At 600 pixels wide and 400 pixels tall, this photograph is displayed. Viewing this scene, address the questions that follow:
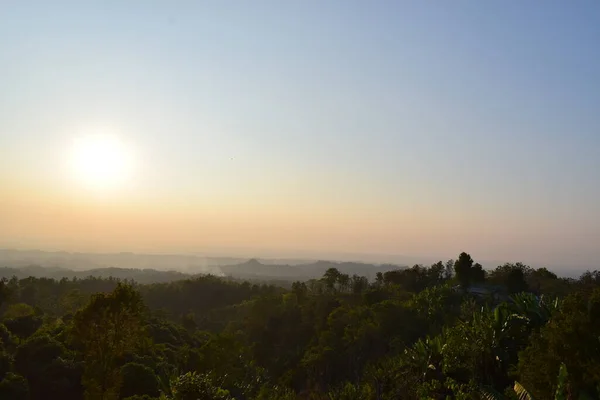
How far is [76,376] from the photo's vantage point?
39.0m

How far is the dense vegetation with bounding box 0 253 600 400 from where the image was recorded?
1842 cm

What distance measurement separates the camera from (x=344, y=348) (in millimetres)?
59688

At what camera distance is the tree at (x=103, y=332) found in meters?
27.2

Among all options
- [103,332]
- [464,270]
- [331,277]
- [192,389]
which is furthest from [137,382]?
[331,277]

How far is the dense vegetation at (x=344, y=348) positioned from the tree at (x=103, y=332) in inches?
2.6

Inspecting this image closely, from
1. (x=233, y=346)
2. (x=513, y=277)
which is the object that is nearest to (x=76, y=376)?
(x=233, y=346)

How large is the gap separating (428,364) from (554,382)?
41.8 ft

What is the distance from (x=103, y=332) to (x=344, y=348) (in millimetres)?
38482

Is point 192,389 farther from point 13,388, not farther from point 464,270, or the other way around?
point 464,270

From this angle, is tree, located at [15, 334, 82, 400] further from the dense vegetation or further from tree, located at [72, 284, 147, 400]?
tree, located at [72, 284, 147, 400]

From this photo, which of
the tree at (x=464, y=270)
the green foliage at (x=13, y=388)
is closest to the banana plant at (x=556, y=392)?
the green foliage at (x=13, y=388)

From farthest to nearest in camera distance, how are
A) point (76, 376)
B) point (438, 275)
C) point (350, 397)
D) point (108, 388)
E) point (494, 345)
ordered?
point (438, 275) → point (76, 376) → point (350, 397) → point (108, 388) → point (494, 345)

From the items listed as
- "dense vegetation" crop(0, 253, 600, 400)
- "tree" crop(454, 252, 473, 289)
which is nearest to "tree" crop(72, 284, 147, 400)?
"dense vegetation" crop(0, 253, 600, 400)

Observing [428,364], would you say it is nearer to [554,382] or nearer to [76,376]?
[554,382]
